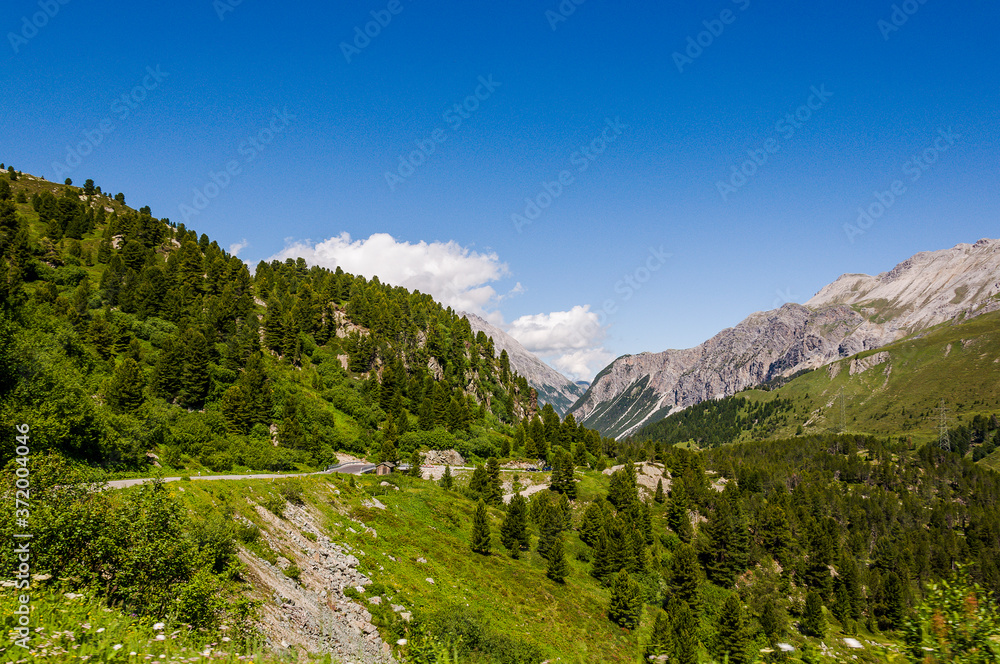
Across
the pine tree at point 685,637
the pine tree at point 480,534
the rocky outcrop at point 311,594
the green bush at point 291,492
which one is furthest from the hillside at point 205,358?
the pine tree at point 685,637

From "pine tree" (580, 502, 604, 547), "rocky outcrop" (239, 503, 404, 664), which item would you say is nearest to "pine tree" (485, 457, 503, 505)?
"pine tree" (580, 502, 604, 547)

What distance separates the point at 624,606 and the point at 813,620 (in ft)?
149

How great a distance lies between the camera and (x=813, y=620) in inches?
3194

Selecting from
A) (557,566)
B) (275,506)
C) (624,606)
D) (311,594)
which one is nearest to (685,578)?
(624,606)

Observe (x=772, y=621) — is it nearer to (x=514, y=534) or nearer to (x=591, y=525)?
(x=591, y=525)

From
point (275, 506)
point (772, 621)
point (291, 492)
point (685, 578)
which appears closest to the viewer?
point (275, 506)

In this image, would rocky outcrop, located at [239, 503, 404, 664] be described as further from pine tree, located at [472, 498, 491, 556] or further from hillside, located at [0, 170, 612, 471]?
hillside, located at [0, 170, 612, 471]

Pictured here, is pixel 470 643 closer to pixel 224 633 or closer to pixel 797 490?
pixel 224 633

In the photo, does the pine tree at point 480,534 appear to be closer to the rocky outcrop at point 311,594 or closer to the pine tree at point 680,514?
the rocky outcrop at point 311,594

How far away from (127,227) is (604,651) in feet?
498

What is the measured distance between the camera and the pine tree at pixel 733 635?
6155cm

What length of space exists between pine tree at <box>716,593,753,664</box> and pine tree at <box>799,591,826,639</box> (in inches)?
962

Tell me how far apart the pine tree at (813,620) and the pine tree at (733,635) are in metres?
24.4

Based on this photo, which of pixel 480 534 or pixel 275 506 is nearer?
pixel 275 506
